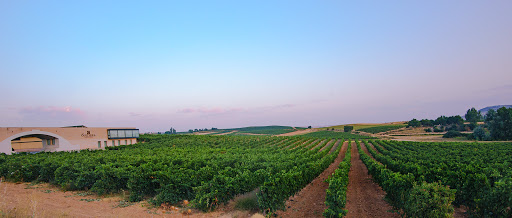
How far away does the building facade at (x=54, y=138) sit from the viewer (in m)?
37.1

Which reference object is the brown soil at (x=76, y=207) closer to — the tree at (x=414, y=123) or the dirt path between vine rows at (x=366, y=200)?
the dirt path between vine rows at (x=366, y=200)

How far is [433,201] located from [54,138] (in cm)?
5751

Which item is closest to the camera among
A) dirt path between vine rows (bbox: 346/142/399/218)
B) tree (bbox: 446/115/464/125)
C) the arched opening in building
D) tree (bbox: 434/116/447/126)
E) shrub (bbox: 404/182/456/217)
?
shrub (bbox: 404/182/456/217)

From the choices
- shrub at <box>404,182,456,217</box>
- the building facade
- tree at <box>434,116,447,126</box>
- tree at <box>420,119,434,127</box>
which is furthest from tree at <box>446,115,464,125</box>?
the building facade

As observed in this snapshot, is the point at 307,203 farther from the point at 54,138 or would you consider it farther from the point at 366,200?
the point at 54,138

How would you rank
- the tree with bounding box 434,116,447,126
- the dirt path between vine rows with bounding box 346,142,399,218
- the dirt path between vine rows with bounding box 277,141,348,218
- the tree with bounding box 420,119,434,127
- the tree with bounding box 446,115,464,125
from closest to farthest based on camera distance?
the dirt path between vine rows with bounding box 277,141,348,218, the dirt path between vine rows with bounding box 346,142,399,218, the tree with bounding box 446,115,464,125, the tree with bounding box 434,116,447,126, the tree with bounding box 420,119,434,127

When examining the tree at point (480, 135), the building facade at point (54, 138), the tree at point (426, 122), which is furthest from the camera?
the tree at point (426, 122)

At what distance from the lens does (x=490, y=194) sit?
907cm

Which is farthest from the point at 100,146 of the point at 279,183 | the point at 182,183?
the point at 279,183

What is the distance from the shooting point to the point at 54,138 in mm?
43531

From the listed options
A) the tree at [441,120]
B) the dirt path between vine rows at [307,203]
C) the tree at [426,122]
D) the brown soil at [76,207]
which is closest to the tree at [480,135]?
the tree at [426,122]

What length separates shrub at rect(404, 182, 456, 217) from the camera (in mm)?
8242

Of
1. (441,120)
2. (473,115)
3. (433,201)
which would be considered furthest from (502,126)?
(433,201)

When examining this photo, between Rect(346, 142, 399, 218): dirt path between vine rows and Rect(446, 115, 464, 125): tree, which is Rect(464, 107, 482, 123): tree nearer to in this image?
Rect(446, 115, 464, 125): tree
